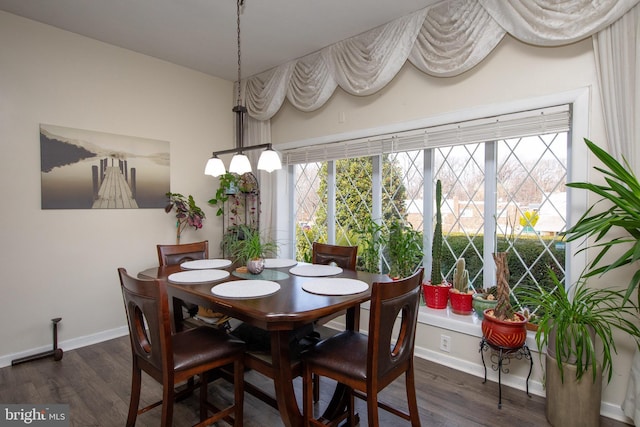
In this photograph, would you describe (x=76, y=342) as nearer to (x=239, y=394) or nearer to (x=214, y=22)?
(x=239, y=394)

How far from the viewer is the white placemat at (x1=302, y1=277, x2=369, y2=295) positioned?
168 centimetres

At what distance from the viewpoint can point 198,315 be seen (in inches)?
89.4

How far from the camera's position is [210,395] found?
2.16 meters

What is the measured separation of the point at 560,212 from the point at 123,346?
11.9ft

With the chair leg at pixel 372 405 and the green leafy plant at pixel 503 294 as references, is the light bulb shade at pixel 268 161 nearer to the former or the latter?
the chair leg at pixel 372 405

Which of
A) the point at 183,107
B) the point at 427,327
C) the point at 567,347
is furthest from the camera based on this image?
the point at 183,107

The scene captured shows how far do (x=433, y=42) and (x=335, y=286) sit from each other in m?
1.91

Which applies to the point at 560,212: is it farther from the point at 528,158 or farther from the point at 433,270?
the point at 433,270

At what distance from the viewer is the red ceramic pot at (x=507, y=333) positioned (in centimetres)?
198

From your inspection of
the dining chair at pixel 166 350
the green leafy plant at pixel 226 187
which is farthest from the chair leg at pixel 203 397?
the green leafy plant at pixel 226 187

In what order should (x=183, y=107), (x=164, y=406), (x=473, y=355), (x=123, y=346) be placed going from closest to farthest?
1. (x=164, y=406)
2. (x=473, y=355)
3. (x=123, y=346)
4. (x=183, y=107)

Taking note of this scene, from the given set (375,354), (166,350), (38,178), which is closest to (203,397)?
(166,350)

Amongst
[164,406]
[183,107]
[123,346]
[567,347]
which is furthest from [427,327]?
[183,107]

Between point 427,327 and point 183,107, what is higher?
point 183,107
